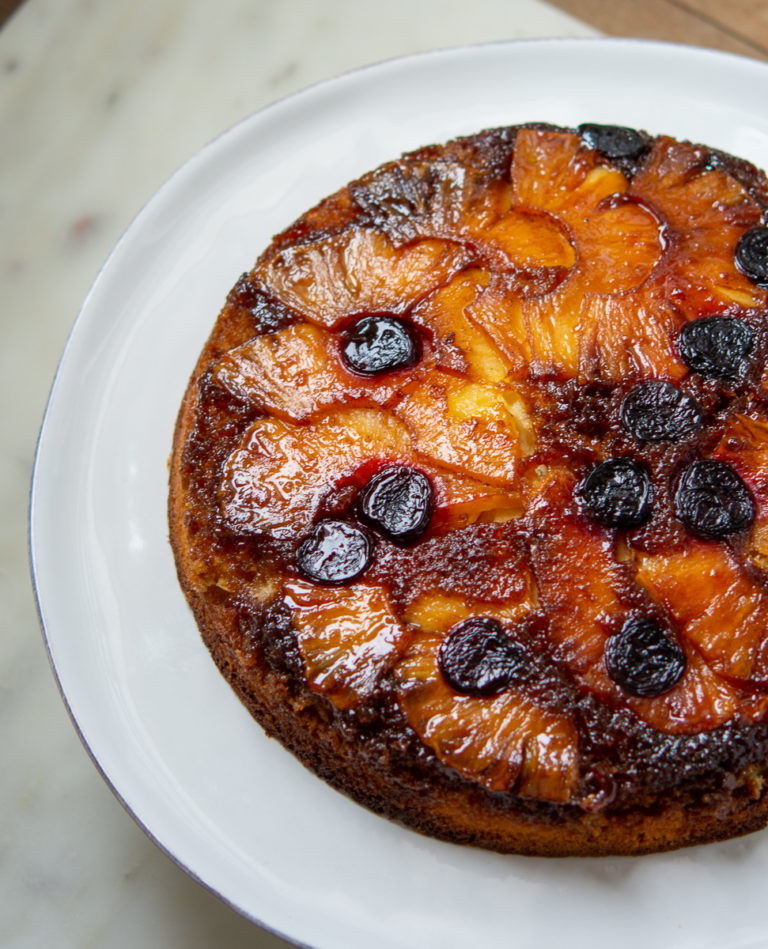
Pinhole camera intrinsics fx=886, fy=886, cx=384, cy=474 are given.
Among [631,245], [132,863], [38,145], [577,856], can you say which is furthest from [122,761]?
[38,145]

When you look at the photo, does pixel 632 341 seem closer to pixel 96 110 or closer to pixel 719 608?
pixel 719 608

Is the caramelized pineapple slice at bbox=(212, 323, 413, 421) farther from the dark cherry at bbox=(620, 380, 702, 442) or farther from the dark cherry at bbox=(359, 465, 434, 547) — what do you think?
the dark cherry at bbox=(620, 380, 702, 442)

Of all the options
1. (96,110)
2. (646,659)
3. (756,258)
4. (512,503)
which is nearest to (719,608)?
(646,659)

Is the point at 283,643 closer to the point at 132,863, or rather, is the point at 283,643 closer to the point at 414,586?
the point at 414,586

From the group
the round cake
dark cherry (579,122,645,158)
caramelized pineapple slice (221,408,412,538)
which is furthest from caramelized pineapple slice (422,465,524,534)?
dark cherry (579,122,645,158)

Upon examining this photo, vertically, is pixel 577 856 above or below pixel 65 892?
above
